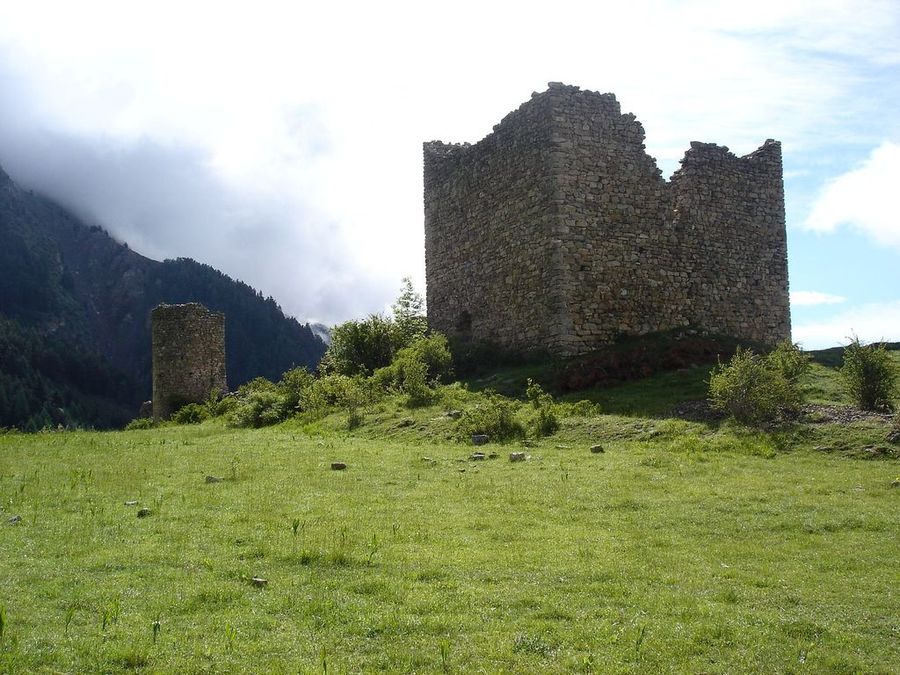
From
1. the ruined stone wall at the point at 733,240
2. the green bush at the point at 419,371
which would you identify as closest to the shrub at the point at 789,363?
the green bush at the point at 419,371

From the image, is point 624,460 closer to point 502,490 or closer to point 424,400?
point 502,490

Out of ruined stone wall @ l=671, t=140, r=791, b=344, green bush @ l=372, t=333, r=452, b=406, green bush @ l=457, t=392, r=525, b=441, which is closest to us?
green bush @ l=457, t=392, r=525, b=441

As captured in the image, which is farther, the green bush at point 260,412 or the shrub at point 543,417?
the green bush at point 260,412

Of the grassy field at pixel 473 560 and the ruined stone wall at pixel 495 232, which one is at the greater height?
the ruined stone wall at pixel 495 232

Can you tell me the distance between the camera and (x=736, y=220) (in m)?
25.2

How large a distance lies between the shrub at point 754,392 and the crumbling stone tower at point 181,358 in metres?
21.4

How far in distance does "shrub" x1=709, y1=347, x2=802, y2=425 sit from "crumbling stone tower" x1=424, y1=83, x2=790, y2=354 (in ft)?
24.2

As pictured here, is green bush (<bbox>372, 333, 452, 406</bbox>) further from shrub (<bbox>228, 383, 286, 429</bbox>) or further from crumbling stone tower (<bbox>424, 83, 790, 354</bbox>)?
shrub (<bbox>228, 383, 286, 429</bbox>)

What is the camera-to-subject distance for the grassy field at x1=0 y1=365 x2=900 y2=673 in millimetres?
5629

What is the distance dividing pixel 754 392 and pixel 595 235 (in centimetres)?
897

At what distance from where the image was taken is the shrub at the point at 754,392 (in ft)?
47.0

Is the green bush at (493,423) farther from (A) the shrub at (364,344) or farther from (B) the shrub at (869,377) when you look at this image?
(A) the shrub at (364,344)

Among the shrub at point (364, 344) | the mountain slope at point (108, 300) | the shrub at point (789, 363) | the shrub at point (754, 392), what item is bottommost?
the shrub at point (754, 392)

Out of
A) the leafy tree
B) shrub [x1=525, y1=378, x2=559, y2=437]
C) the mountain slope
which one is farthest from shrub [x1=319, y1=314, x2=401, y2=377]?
the mountain slope
